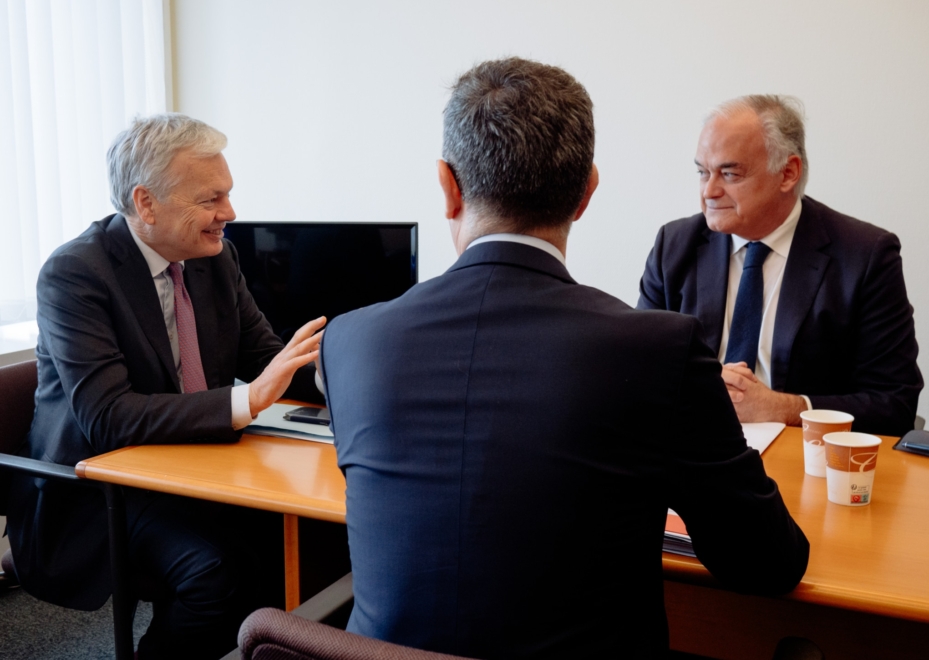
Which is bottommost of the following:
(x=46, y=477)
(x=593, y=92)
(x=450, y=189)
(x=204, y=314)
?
(x=46, y=477)

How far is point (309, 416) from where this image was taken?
6.11 feet

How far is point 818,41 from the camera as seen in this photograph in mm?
2635

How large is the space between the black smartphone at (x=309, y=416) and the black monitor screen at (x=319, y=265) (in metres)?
0.36

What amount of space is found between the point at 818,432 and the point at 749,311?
67 centimetres

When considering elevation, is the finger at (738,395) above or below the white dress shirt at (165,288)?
below

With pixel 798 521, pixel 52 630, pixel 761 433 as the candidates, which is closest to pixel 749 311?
pixel 761 433

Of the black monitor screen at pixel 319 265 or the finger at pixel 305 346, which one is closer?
the finger at pixel 305 346

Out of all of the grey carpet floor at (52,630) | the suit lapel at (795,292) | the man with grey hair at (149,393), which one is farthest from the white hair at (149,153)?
the suit lapel at (795,292)

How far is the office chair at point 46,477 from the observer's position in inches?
62.9

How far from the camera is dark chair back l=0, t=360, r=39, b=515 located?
74.6 inches

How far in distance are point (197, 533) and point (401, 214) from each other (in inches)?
71.0

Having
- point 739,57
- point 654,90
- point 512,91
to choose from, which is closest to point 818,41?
point 739,57

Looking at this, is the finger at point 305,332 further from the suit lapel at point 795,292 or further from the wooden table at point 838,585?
the suit lapel at point 795,292

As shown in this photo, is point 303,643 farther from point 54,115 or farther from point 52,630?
point 54,115
